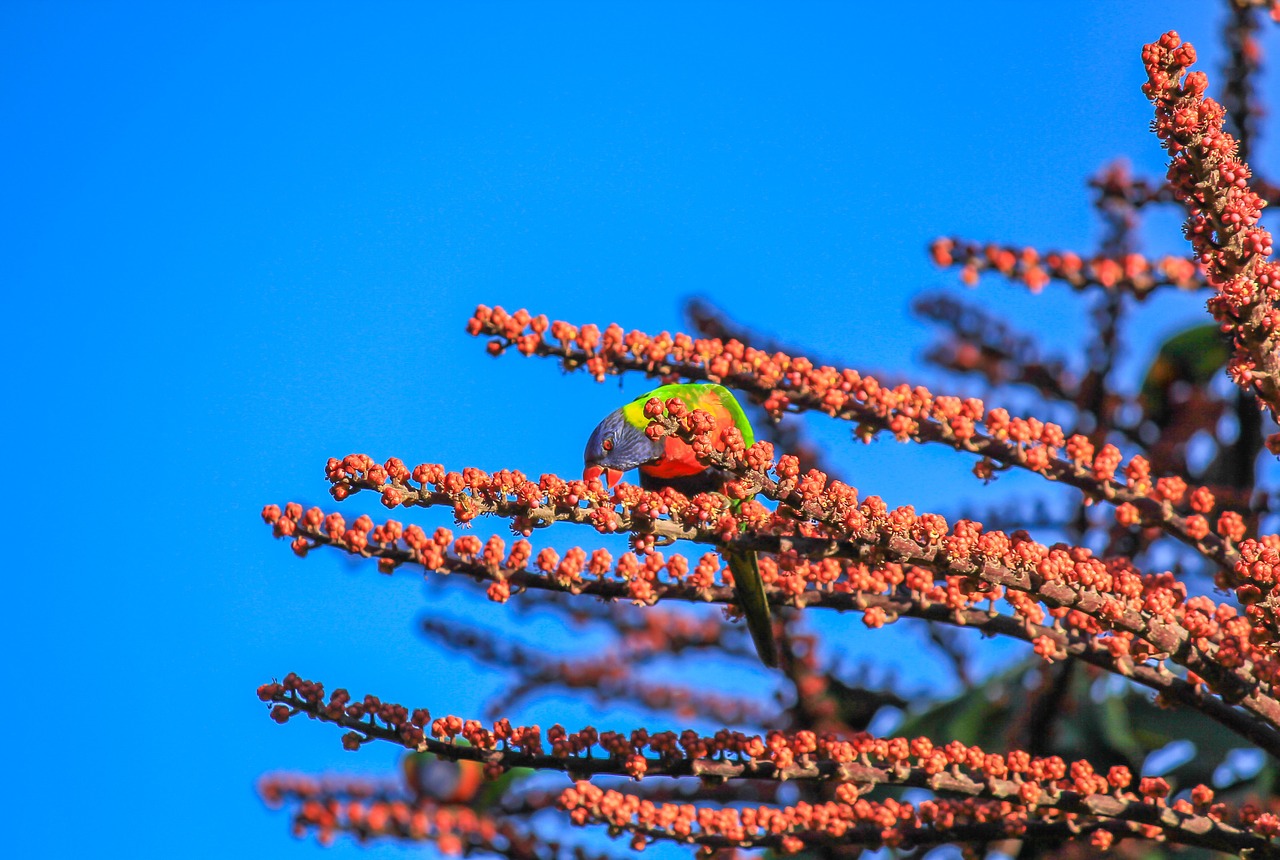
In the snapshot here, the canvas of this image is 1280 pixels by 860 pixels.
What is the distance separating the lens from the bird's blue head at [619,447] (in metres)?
2.21

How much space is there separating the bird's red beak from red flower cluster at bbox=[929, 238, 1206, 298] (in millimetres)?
1150

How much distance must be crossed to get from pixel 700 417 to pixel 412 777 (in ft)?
8.10

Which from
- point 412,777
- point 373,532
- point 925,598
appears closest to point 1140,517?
point 925,598

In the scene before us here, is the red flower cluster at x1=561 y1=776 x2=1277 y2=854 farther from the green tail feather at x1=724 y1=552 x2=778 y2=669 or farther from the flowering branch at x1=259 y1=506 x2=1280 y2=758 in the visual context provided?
the green tail feather at x1=724 y1=552 x2=778 y2=669

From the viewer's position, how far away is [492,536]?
177 centimetres

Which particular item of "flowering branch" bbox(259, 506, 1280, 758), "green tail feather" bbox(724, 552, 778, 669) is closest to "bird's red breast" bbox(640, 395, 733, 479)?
"green tail feather" bbox(724, 552, 778, 669)

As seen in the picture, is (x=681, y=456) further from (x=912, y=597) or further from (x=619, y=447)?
(x=912, y=597)

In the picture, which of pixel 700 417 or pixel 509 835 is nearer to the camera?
pixel 700 417

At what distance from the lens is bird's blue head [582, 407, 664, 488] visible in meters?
A: 2.21

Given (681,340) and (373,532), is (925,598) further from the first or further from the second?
(373,532)

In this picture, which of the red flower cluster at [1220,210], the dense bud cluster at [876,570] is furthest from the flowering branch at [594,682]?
the red flower cluster at [1220,210]

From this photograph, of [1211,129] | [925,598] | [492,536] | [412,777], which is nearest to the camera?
[1211,129]

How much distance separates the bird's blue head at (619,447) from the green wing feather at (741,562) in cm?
2

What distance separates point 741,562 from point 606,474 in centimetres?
30
